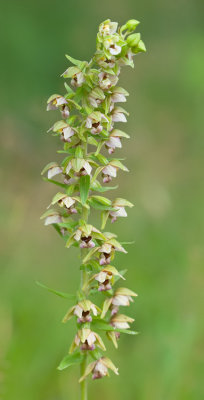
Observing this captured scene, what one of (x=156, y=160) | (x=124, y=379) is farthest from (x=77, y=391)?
(x=156, y=160)

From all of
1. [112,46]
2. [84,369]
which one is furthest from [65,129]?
[84,369]

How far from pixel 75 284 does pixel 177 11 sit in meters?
9.88

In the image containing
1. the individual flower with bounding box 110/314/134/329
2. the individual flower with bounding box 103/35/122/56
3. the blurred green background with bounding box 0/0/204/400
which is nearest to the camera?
the individual flower with bounding box 103/35/122/56

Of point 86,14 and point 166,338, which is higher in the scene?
point 86,14

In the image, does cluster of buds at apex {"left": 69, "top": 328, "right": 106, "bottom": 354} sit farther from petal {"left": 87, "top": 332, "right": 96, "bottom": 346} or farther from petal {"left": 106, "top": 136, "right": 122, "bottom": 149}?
petal {"left": 106, "top": 136, "right": 122, "bottom": 149}

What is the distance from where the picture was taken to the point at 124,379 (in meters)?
4.32

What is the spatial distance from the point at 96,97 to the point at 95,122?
127 millimetres

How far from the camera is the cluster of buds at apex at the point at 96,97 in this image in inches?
118

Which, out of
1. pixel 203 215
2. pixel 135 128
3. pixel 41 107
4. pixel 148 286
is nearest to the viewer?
pixel 148 286

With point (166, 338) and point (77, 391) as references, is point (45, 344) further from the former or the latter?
point (166, 338)

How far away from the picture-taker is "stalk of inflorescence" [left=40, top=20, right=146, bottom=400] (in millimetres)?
2998

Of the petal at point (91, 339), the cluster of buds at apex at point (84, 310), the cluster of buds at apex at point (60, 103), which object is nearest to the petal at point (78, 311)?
the cluster of buds at apex at point (84, 310)

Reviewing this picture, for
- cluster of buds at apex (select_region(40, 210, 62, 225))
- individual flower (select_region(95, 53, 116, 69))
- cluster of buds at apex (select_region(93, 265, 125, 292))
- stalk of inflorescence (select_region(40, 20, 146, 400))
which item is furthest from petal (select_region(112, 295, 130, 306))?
individual flower (select_region(95, 53, 116, 69))

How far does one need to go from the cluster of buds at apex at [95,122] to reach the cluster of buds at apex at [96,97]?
2.7 inches
